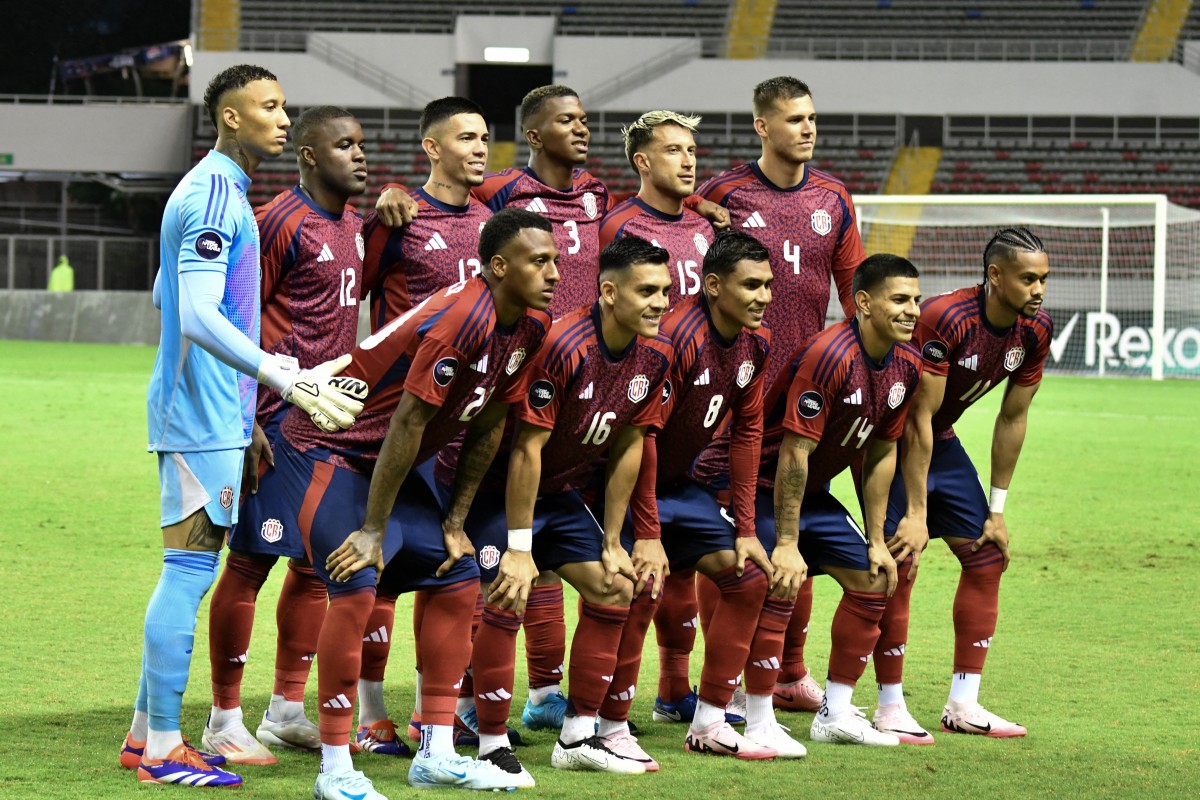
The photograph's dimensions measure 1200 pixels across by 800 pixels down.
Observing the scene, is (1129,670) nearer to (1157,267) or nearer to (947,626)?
(947,626)

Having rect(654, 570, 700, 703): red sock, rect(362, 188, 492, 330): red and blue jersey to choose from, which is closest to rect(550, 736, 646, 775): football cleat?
rect(654, 570, 700, 703): red sock

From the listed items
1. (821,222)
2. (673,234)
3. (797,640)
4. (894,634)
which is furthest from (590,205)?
(894,634)

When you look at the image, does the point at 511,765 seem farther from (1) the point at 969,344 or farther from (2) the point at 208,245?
(1) the point at 969,344

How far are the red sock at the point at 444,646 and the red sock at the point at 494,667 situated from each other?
0.18m

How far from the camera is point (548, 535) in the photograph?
16.1 ft

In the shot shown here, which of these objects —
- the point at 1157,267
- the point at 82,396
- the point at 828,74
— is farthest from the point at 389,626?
the point at 828,74

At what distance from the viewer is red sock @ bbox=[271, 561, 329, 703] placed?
5004 millimetres

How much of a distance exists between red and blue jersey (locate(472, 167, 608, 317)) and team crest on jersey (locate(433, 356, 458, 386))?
129cm

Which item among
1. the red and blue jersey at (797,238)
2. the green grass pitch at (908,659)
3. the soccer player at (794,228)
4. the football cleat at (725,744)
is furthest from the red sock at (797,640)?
the red and blue jersey at (797,238)

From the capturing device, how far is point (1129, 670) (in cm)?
Result: 614

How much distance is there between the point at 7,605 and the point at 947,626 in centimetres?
452

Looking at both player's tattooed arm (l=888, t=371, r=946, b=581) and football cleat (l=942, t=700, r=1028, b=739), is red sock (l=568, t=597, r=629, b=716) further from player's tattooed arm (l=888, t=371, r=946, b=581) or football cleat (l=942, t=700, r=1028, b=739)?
football cleat (l=942, t=700, r=1028, b=739)

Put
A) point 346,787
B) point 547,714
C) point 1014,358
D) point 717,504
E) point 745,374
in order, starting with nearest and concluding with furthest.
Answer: point 346,787, point 745,374, point 717,504, point 547,714, point 1014,358

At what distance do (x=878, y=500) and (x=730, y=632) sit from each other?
2.47 feet
